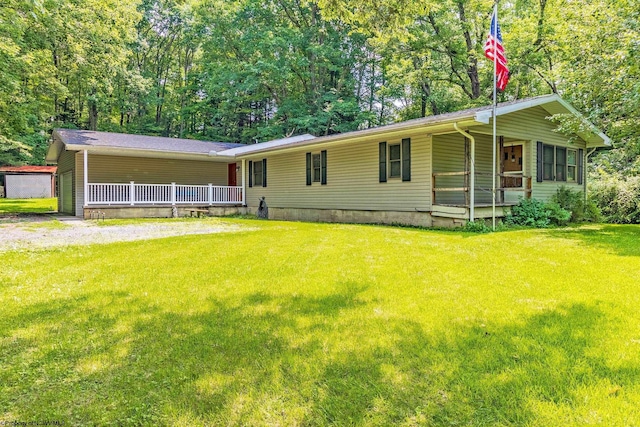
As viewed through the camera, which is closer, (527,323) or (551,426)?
(551,426)

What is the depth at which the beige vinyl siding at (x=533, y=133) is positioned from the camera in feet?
36.0

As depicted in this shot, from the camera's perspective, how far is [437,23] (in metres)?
22.0

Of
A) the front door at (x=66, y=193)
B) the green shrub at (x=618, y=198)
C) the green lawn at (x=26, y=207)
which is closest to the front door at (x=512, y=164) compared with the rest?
the green shrub at (x=618, y=198)

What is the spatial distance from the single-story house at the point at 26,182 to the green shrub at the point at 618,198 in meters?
36.9

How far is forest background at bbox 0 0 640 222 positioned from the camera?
10.8 meters

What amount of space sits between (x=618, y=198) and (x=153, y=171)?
17.8m

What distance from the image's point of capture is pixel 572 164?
44.3ft

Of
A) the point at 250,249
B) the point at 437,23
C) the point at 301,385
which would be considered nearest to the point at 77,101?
the point at 437,23

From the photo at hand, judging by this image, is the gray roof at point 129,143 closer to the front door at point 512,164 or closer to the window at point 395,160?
the window at point 395,160

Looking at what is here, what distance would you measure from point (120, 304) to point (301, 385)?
2290 millimetres

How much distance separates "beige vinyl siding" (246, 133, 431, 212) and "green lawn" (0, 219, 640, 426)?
18.9 ft

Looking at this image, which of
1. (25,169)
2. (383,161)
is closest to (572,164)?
(383,161)

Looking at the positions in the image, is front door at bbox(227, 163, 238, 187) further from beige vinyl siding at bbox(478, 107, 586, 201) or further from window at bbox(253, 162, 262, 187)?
beige vinyl siding at bbox(478, 107, 586, 201)

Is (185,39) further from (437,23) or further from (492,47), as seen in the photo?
(492,47)
